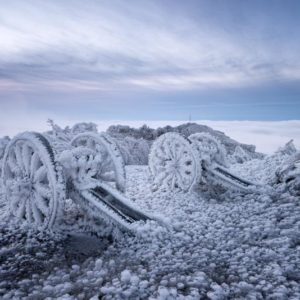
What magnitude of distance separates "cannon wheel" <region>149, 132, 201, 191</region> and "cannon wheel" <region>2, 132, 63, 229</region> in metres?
4.85

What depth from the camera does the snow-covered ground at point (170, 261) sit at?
4934mm

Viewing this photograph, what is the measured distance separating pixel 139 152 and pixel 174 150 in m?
15.3

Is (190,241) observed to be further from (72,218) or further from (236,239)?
(72,218)

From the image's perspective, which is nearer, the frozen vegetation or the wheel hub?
the frozen vegetation

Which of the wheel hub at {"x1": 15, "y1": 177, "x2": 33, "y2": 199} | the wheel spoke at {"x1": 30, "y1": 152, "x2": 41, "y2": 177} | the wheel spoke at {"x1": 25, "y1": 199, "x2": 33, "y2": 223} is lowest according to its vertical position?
the wheel spoke at {"x1": 25, "y1": 199, "x2": 33, "y2": 223}

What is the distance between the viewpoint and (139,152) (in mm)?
26812

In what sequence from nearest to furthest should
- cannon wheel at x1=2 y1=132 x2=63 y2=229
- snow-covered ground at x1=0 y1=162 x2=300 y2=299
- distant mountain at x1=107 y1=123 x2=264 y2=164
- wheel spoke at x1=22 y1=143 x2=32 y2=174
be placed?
1. snow-covered ground at x1=0 y1=162 x2=300 y2=299
2. cannon wheel at x1=2 y1=132 x2=63 y2=229
3. wheel spoke at x1=22 y1=143 x2=32 y2=174
4. distant mountain at x1=107 y1=123 x2=264 y2=164

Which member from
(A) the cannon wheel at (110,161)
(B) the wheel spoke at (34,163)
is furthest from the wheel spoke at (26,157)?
(A) the cannon wheel at (110,161)

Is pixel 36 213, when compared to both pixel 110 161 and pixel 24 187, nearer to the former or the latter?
pixel 24 187

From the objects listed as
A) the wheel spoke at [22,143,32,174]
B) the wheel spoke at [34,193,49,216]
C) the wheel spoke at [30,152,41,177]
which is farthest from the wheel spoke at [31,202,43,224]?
the wheel spoke at [22,143,32,174]

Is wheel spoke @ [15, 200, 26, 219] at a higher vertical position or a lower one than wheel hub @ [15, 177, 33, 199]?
lower

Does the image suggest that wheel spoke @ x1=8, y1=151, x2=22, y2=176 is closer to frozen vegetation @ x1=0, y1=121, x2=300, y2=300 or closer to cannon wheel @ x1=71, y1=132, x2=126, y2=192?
frozen vegetation @ x1=0, y1=121, x2=300, y2=300

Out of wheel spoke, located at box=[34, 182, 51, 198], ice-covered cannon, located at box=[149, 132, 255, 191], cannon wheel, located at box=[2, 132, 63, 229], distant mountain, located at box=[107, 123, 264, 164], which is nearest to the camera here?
cannon wheel, located at box=[2, 132, 63, 229]

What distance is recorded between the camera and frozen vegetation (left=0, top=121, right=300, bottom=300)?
509 cm
